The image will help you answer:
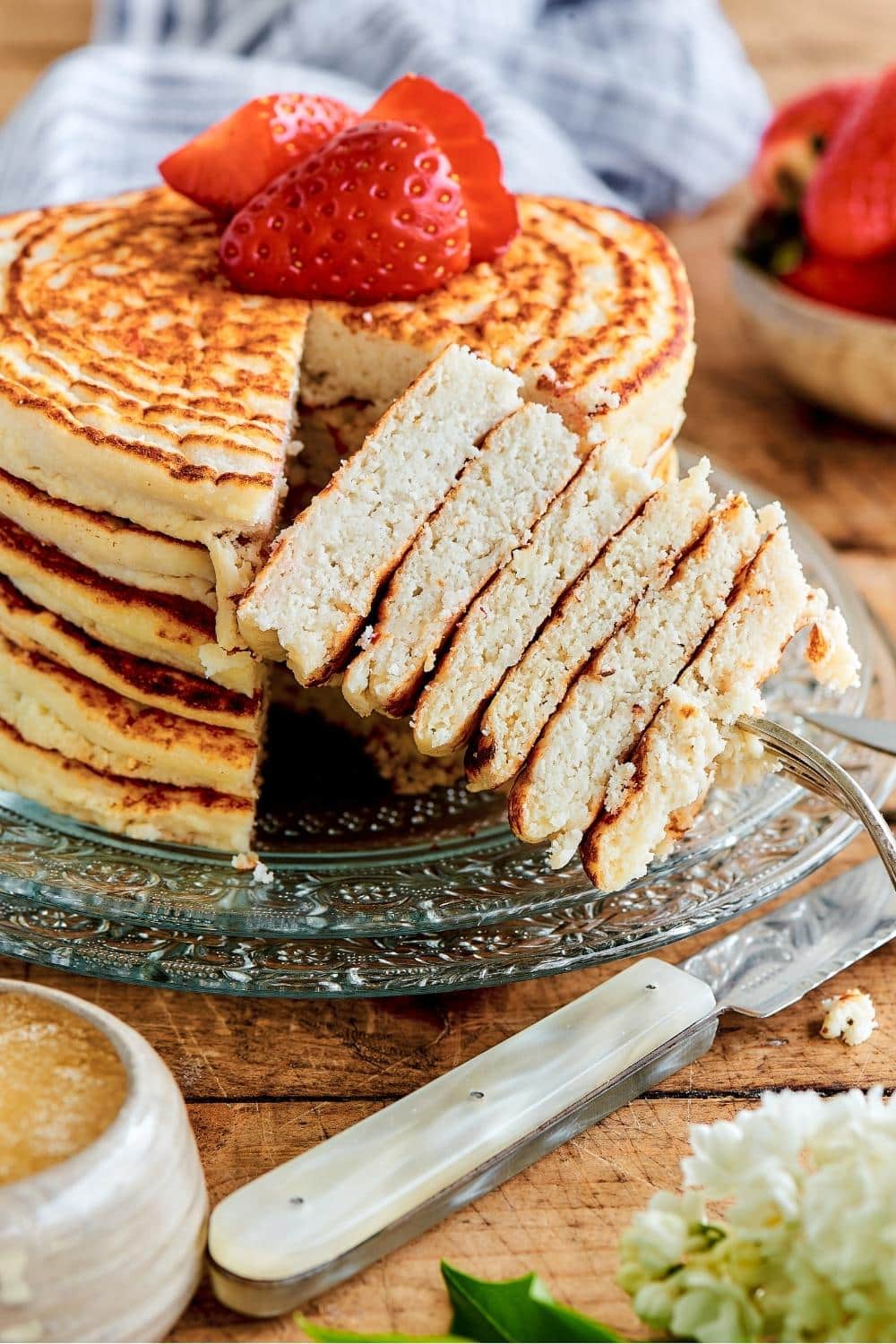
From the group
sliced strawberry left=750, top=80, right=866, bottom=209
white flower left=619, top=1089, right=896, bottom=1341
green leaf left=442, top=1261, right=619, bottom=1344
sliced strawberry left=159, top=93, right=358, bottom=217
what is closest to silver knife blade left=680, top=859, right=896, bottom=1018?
white flower left=619, top=1089, right=896, bottom=1341

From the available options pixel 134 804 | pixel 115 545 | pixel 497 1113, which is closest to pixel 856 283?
pixel 115 545

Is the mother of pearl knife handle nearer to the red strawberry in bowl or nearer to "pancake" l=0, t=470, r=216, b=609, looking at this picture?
"pancake" l=0, t=470, r=216, b=609

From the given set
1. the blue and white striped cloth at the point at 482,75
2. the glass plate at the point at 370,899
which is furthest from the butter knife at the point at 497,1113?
the blue and white striped cloth at the point at 482,75

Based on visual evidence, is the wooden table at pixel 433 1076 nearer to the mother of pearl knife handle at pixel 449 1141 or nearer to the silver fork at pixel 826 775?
the mother of pearl knife handle at pixel 449 1141

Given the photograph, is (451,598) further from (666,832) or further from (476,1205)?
(476,1205)

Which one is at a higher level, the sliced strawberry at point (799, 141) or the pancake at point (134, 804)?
the sliced strawberry at point (799, 141)

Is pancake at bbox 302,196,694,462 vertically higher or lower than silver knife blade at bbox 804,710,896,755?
higher
